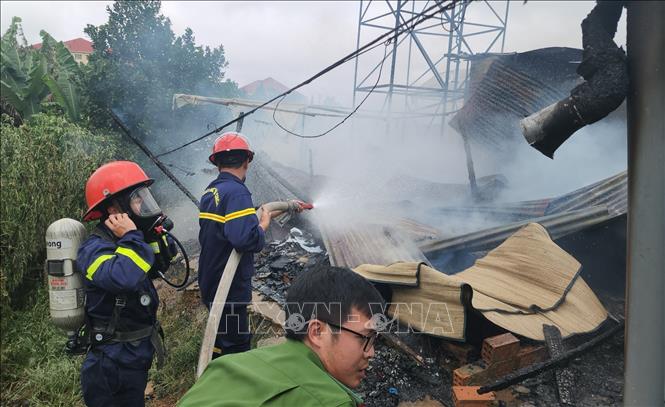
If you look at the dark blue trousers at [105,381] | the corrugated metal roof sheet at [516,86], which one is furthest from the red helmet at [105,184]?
the corrugated metal roof sheet at [516,86]

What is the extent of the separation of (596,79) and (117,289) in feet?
8.99

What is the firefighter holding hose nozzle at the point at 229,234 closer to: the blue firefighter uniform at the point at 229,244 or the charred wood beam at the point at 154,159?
the blue firefighter uniform at the point at 229,244

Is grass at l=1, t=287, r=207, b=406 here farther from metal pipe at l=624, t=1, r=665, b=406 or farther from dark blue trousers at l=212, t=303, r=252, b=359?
metal pipe at l=624, t=1, r=665, b=406

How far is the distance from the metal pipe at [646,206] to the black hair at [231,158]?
2.87 metres

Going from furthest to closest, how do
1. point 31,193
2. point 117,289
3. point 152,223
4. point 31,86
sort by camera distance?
point 31,86
point 31,193
point 152,223
point 117,289

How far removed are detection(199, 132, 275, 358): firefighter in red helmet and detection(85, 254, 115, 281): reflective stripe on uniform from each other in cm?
96

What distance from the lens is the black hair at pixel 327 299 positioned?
1505 mm

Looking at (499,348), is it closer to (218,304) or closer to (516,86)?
(218,304)

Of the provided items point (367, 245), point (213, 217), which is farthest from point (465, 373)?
point (367, 245)

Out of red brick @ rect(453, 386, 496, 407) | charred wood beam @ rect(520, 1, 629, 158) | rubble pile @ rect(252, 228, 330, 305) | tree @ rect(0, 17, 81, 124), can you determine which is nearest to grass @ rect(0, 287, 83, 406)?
rubble pile @ rect(252, 228, 330, 305)

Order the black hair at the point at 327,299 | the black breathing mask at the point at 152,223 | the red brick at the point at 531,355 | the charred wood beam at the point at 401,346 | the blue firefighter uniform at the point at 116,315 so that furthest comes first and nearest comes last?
the charred wood beam at the point at 401,346 < the red brick at the point at 531,355 < the black breathing mask at the point at 152,223 < the blue firefighter uniform at the point at 116,315 < the black hair at the point at 327,299

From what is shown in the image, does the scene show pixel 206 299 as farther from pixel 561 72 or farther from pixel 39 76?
pixel 39 76

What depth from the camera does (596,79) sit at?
150cm

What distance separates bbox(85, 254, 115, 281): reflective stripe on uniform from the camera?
8.29 feet
